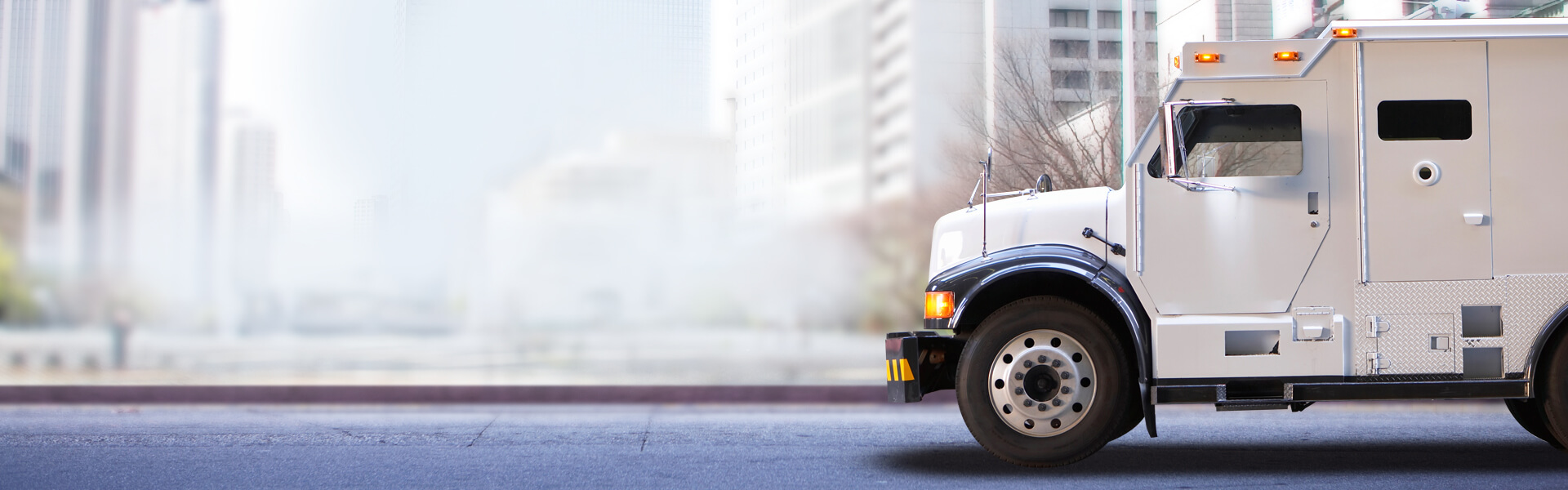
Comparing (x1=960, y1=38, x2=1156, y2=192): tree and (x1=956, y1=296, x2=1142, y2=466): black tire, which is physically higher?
(x1=960, y1=38, x2=1156, y2=192): tree

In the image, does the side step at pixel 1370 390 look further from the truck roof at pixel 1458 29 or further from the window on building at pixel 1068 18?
the window on building at pixel 1068 18

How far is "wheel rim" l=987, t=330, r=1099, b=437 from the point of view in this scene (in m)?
6.62

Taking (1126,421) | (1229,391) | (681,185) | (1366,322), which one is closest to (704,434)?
(1126,421)

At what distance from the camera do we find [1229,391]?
21.6ft

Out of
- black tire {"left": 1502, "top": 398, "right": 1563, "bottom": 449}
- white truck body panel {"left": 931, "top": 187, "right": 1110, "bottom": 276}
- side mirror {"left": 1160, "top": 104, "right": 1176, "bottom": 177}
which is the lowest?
black tire {"left": 1502, "top": 398, "right": 1563, "bottom": 449}

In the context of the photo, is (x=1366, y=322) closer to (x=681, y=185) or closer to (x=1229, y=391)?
(x=1229, y=391)

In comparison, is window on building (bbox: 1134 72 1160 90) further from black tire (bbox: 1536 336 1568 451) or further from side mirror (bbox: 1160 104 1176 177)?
side mirror (bbox: 1160 104 1176 177)

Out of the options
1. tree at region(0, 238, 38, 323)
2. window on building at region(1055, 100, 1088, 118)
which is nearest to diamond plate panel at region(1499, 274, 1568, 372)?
window on building at region(1055, 100, 1088, 118)

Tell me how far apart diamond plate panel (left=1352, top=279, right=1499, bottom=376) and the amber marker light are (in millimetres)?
2080

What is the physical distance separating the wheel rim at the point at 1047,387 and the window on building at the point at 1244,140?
1139 millimetres

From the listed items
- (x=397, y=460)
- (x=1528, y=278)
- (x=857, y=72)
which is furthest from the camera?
(x=857, y=72)

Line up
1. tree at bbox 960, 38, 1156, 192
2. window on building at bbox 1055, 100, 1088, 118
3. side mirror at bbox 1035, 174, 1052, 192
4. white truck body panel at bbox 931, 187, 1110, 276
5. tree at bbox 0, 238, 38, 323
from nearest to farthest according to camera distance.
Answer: white truck body panel at bbox 931, 187, 1110, 276
side mirror at bbox 1035, 174, 1052, 192
tree at bbox 960, 38, 1156, 192
window on building at bbox 1055, 100, 1088, 118
tree at bbox 0, 238, 38, 323

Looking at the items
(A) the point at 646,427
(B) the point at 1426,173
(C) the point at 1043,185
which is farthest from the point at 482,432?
(B) the point at 1426,173

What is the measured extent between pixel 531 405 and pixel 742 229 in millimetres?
12632
